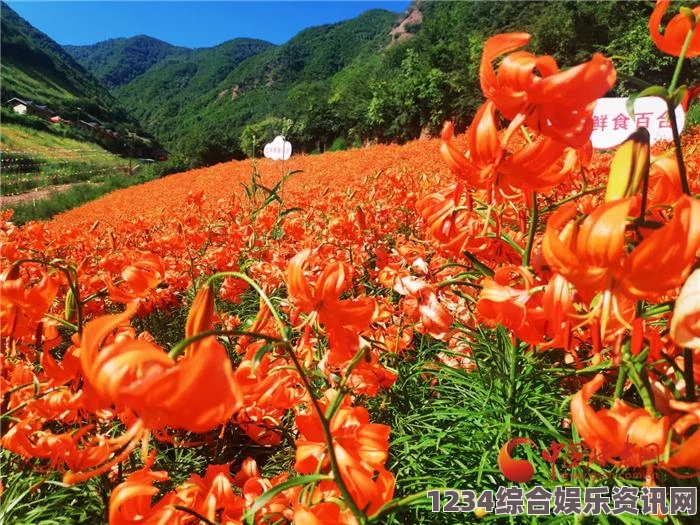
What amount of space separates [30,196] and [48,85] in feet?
122

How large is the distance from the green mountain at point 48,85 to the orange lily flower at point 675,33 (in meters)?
40.4

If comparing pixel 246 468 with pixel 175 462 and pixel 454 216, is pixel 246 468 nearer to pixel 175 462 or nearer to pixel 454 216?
pixel 454 216

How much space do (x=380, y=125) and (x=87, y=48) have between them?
11004cm

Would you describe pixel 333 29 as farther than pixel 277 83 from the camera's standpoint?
Yes

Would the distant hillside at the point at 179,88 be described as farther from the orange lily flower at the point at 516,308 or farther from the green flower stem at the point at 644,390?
the green flower stem at the point at 644,390

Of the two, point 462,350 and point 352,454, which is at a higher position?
point 352,454

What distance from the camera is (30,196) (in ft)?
48.9

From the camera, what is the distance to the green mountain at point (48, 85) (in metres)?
37.2

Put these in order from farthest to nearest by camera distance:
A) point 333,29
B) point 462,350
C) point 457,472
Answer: point 333,29 → point 462,350 → point 457,472

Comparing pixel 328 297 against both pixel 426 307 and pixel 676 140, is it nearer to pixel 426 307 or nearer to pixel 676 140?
pixel 426 307

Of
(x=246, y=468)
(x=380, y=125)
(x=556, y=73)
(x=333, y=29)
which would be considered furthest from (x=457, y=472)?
(x=333, y=29)

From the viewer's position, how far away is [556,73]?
0.51 metres

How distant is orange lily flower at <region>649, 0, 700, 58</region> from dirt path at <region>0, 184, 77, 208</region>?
593 inches

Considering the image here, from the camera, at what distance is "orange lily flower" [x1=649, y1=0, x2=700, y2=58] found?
0.54 meters
